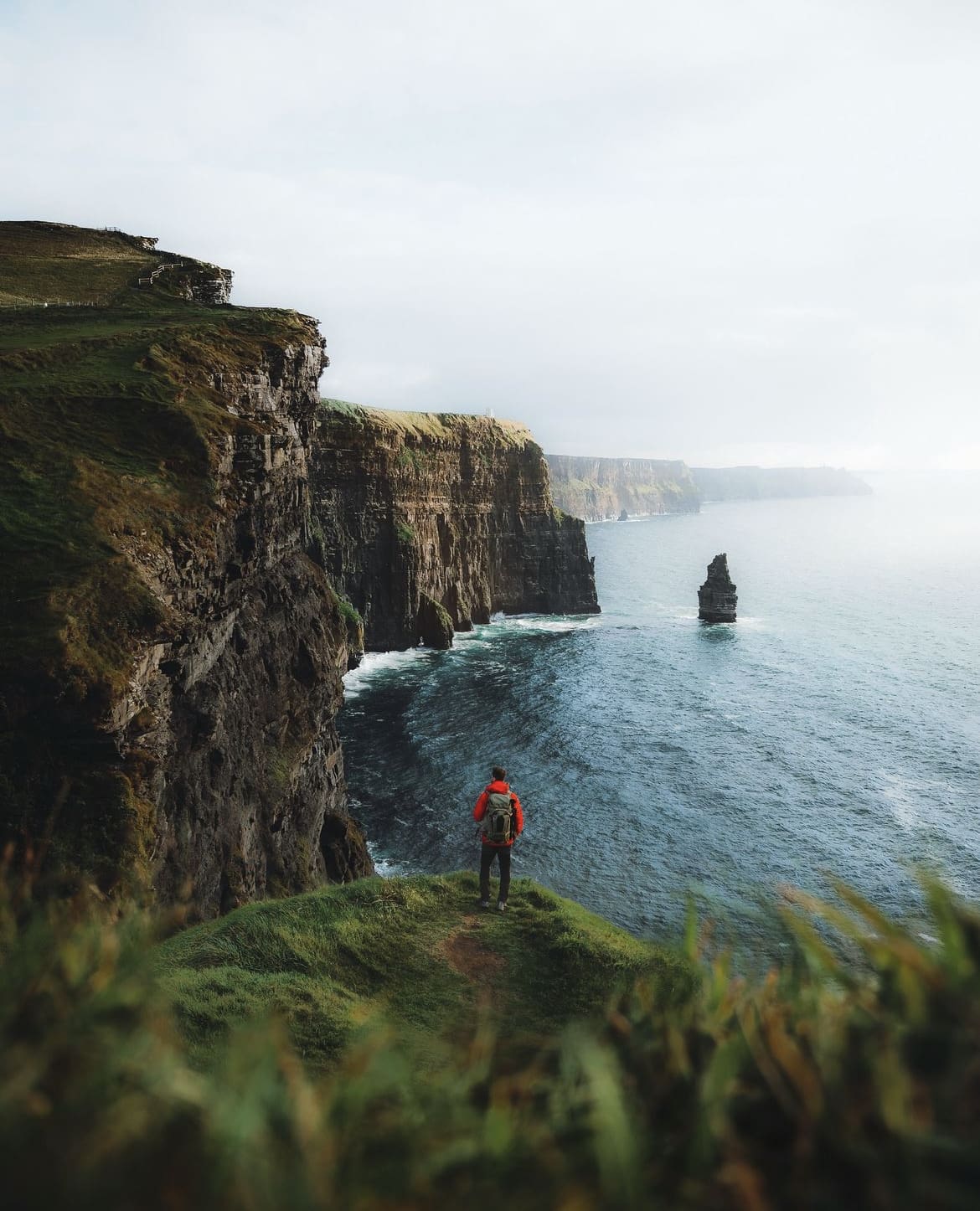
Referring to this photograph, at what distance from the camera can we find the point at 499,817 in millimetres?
14977

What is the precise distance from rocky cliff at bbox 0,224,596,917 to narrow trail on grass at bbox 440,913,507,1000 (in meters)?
6.09

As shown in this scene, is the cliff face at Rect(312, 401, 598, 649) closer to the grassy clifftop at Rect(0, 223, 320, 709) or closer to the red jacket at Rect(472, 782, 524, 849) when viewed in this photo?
the grassy clifftop at Rect(0, 223, 320, 709)

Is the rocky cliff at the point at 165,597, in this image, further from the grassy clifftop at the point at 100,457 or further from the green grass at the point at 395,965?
the green grass at the point at 395,965

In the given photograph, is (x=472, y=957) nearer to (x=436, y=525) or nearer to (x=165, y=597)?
(x=165, y=597)

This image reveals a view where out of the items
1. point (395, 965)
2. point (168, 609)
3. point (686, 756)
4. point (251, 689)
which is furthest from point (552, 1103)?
point (686, 756)

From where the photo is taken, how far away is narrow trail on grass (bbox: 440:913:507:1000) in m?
13.4

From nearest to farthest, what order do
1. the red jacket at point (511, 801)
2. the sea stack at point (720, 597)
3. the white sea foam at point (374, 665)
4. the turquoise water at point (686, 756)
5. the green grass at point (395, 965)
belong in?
Answer: the green grass at point (395, 965), the red jacket at point (511, 801), the turquoise water at point (686, 756), the white sea foam at point (374, 665), the sea stack at point (720, 597)

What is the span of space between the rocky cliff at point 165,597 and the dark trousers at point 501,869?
663 cm

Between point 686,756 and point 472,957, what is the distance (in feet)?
123

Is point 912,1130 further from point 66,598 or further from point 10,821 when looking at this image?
point 66,598

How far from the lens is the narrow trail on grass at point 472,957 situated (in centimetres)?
1339

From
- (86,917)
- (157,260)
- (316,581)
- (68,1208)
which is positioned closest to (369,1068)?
(68,1208)

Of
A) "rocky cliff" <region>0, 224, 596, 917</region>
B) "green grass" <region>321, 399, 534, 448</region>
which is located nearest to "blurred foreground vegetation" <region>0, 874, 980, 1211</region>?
"rocky cliff" <region>0, 224, 596, 917</region>

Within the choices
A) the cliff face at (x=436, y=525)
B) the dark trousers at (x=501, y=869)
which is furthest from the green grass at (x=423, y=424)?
the dark trousers at (x=501, y=869)
